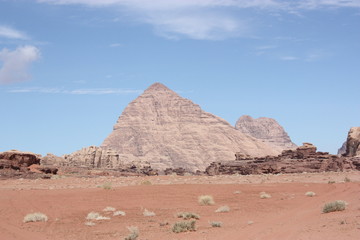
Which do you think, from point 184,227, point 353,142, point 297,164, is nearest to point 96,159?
point 297,164

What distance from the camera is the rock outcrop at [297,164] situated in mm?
60062

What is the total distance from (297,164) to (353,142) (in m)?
16.1

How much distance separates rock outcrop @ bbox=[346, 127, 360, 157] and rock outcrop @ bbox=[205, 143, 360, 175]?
6688mm

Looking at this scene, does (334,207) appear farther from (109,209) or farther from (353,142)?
(353,142)

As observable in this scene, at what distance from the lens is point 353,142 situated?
74875 millimetres

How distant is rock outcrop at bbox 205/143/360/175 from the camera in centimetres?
6006

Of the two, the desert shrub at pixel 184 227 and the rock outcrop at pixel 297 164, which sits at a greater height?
the rock outcrop at pixel 297 164

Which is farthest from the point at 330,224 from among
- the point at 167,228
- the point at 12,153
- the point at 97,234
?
the point at 12,153

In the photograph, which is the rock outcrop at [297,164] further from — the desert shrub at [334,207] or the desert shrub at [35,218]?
the desert shrub at [35,218]

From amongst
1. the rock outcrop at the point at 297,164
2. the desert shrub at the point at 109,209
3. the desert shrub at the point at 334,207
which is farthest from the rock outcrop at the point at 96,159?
the desert shrub at the point at 334,207

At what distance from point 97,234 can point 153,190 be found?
579 inches

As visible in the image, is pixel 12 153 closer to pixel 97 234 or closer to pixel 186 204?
pixel 186 204

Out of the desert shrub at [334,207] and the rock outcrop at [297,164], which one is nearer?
the desert shrub at [334,207]

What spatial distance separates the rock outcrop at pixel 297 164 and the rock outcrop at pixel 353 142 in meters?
6.69
